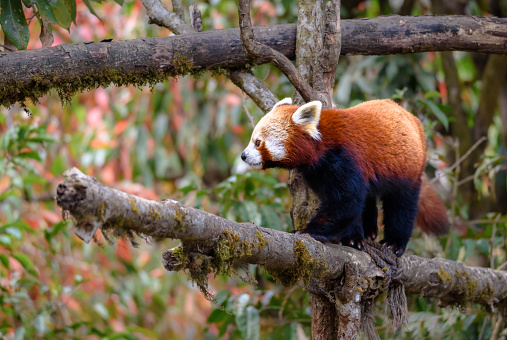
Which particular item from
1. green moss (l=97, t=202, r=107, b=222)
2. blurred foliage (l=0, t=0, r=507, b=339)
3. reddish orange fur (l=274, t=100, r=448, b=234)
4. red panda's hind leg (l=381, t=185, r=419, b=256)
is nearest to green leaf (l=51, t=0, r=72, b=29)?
blurred foliage (l=0, t=0, r=507, b=339)

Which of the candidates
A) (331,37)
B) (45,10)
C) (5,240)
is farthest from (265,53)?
(5,240)

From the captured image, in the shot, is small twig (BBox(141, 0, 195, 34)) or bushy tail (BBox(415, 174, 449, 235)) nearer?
small twig (BBox(141, 0, 195, 34))

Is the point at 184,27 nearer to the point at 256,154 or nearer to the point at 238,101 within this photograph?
the point at 256,154

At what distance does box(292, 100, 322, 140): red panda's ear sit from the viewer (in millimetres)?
2436

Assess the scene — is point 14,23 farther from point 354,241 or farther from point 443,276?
point 443,276

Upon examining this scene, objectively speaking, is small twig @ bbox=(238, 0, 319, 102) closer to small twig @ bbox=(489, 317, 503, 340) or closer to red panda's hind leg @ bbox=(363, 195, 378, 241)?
red panda's hind leg @ bbox=(363, 195, 378, 241)

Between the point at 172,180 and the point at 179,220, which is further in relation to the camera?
the point at 172,180

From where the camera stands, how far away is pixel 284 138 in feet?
8.43

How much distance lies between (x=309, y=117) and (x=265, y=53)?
1.18 feet

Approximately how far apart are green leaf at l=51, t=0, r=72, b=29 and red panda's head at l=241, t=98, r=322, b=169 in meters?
1.09

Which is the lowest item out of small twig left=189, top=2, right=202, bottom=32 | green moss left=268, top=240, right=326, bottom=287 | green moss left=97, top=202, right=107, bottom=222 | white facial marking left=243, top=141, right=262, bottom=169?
green moss left=268, top=240, right=326, bottom=287

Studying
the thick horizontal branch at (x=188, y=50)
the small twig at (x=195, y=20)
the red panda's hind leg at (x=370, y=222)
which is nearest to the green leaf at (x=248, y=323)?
the red panda's hind leg at (x=370, y=222)

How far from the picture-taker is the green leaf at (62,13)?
267 cm

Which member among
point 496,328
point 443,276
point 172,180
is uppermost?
point 443,276
